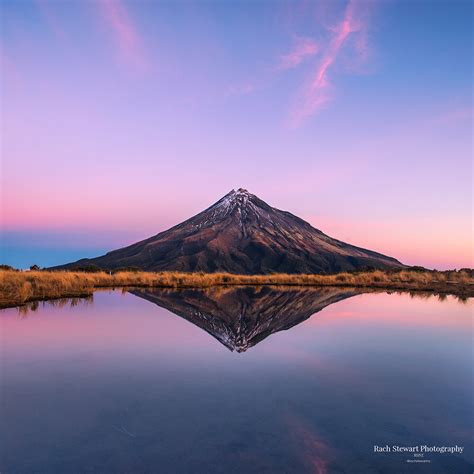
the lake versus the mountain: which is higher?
the mountain

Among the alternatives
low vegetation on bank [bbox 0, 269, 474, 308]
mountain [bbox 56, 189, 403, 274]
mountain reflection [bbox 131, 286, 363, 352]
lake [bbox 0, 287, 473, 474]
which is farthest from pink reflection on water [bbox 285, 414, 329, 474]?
mountain [bbox 56, 189, 403, 274]

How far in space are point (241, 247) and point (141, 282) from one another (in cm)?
8731

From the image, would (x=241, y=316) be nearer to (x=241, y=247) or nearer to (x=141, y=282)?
(x=141, y=282)

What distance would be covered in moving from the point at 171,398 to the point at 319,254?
4477 inches

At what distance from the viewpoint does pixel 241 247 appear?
11525cm

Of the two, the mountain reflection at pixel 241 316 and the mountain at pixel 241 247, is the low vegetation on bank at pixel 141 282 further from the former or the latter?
the mountain at pixel 241 247

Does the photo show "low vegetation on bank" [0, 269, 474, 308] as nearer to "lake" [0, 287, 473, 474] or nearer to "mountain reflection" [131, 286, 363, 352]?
"mountain reflection" [131, 286, 363, 352]

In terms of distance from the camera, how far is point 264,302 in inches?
709

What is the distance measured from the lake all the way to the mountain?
82.7m

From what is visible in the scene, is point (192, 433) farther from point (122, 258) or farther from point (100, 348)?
point (122, 258)

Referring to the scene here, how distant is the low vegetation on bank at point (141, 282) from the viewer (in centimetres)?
1680

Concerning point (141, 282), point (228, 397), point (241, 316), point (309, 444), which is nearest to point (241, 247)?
point (141, 282)

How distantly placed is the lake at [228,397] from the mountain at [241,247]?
82674mm

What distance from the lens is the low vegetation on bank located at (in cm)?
1680
